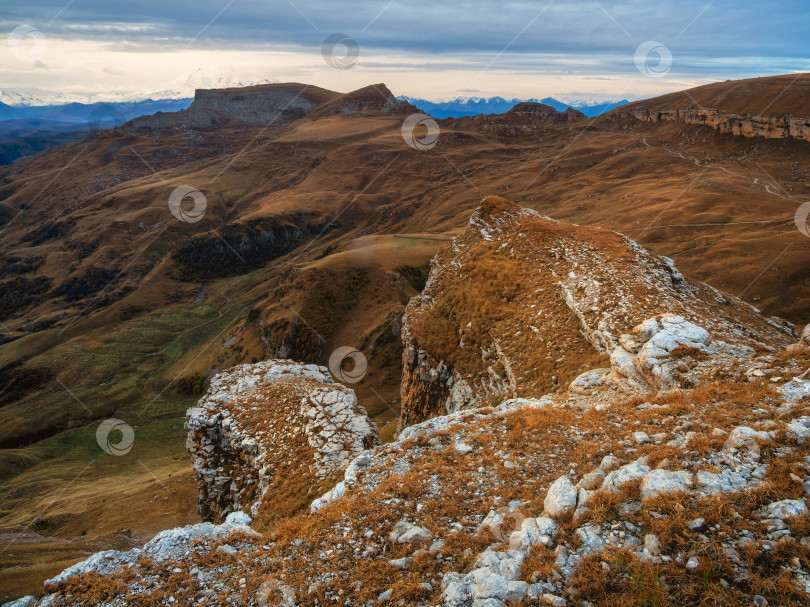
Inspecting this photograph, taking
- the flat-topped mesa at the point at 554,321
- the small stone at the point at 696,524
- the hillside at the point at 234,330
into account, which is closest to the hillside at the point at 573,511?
the small stone at the point at 696,524

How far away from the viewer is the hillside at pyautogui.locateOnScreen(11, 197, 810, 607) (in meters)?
7.67

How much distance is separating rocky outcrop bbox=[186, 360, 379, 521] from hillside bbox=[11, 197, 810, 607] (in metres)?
0.87

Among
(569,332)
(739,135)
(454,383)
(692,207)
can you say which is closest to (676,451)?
(569,332)

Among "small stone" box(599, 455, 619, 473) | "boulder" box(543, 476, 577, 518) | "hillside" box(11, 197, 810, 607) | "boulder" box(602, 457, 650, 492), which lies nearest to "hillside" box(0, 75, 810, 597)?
"hillside" box(11, 197, 810, 607)

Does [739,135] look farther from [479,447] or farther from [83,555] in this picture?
[83,555]

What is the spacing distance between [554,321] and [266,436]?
18772mm

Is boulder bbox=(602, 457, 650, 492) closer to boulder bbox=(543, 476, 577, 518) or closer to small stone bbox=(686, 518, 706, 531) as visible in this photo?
boulder bbox=(543, 476, 577, 518)

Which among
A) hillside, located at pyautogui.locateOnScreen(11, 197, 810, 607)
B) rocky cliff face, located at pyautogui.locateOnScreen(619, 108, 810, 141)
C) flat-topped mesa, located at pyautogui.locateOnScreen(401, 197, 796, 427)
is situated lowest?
hillside, located at pyautogui.locateOnScreen(11, 197, 810, 607)

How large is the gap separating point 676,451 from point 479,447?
6252 mm

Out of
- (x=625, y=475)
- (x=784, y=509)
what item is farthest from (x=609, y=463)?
(x=784, y=509)

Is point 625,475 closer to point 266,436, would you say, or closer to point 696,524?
point 696,524

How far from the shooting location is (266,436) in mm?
22406

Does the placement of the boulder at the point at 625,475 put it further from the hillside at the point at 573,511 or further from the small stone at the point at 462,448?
the small stone at the point at 462,448

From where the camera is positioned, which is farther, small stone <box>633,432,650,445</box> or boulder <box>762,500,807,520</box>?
small stone <box>633,432,650,445</box>
